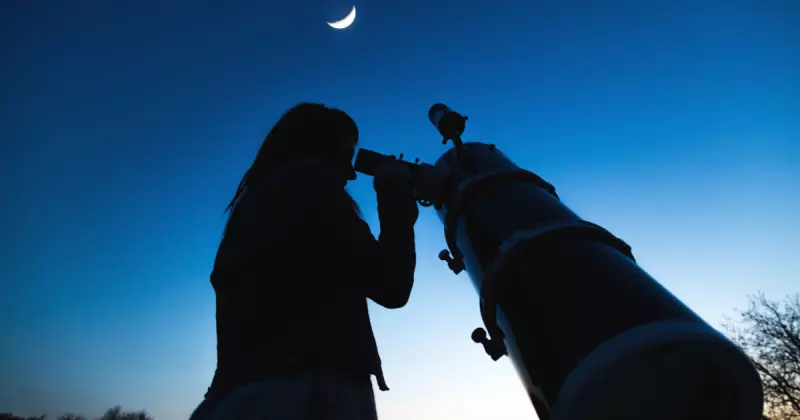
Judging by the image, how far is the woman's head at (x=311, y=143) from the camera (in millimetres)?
2359

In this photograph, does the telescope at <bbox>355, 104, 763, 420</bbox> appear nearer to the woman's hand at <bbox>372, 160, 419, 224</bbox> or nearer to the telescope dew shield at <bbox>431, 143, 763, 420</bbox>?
the telescope dew shield at <bbox>431, 143, 763, 420</bbox>

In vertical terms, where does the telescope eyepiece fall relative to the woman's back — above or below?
above

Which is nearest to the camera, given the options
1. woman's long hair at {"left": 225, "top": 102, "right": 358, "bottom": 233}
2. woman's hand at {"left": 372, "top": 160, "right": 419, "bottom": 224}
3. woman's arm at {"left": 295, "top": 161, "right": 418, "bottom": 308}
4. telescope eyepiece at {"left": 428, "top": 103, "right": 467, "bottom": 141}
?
woman's arm at {"left": 295, "top": 161, "right": 418, "bottom": 308}

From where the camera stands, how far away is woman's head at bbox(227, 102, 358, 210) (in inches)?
92.9

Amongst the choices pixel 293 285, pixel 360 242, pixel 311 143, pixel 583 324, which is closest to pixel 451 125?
pixel 311 143

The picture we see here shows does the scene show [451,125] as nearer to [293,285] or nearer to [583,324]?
[583,324]

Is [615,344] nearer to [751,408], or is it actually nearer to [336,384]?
[751,408]

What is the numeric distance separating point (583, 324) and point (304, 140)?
183 centimetres

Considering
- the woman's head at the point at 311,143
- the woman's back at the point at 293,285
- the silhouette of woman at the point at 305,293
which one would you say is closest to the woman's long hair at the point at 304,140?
the woman's head at the point at 311,143

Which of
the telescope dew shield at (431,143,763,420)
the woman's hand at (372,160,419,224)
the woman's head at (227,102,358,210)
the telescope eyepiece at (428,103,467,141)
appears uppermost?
the telescope eyepiece at (428,103,467,141)

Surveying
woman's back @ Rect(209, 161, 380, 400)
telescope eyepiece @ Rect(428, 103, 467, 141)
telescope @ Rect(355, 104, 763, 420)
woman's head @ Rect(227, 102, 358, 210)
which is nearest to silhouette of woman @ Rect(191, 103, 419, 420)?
woman's back @ Rect(209, 161, 380, 400)

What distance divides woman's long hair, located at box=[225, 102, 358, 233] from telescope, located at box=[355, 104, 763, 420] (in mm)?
944

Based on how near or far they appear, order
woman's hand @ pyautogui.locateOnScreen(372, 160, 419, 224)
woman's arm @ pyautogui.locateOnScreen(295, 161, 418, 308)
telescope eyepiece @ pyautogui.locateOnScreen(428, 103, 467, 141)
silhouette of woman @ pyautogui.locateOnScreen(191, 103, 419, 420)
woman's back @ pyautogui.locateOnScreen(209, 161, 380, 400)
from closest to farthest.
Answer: silhouette of woman @ pyautogui.locateOnScreen(191, 103, 419, 420), woman's back @ pyautogui.locateOnScreen(209, 161, 380, 400), woman's arm @ pyautogui.locateOnScreen(295, 161, 418, 308), woman's hand @ pyautogui.locateOnScreen(372, 160, 419, 224), telescope eyepiece @ pyautogui.locateOnScreen(428, 103, 467, 141)

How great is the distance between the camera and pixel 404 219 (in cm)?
194
